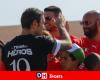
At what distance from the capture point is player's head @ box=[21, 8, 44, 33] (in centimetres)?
554

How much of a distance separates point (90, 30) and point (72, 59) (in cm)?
161

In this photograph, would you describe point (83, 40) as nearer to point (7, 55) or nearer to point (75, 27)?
point (7, 55)

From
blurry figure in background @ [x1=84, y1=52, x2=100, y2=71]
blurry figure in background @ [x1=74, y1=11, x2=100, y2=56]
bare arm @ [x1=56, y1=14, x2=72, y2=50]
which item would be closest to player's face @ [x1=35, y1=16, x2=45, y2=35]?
bare arm @ [x1=56, y1=14, x2=72, y2=50]

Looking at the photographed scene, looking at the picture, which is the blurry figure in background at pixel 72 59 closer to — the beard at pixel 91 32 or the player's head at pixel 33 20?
the player's head at pixel 33 20

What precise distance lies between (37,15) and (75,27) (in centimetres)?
1668

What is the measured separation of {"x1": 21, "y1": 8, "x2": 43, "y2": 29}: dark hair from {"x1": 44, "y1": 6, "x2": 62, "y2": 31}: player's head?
0.89 meters

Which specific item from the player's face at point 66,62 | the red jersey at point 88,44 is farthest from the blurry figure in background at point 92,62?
the red jersey at point 88,44

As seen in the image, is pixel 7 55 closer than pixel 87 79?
No

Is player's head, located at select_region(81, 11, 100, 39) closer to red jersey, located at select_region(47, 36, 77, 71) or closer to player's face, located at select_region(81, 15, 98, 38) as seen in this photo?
player's face, located at select_region(81, 15, 98, 38)

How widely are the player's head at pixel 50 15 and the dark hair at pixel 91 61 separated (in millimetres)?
1226

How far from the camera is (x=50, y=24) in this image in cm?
646

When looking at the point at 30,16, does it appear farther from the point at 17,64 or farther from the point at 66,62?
the point at 66,62

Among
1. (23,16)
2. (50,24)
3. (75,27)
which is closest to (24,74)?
(23,16)

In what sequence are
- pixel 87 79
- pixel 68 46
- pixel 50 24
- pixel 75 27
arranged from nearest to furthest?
pixel 87 79, pixel 68 46, pixel 50 24, pixel 75 27
